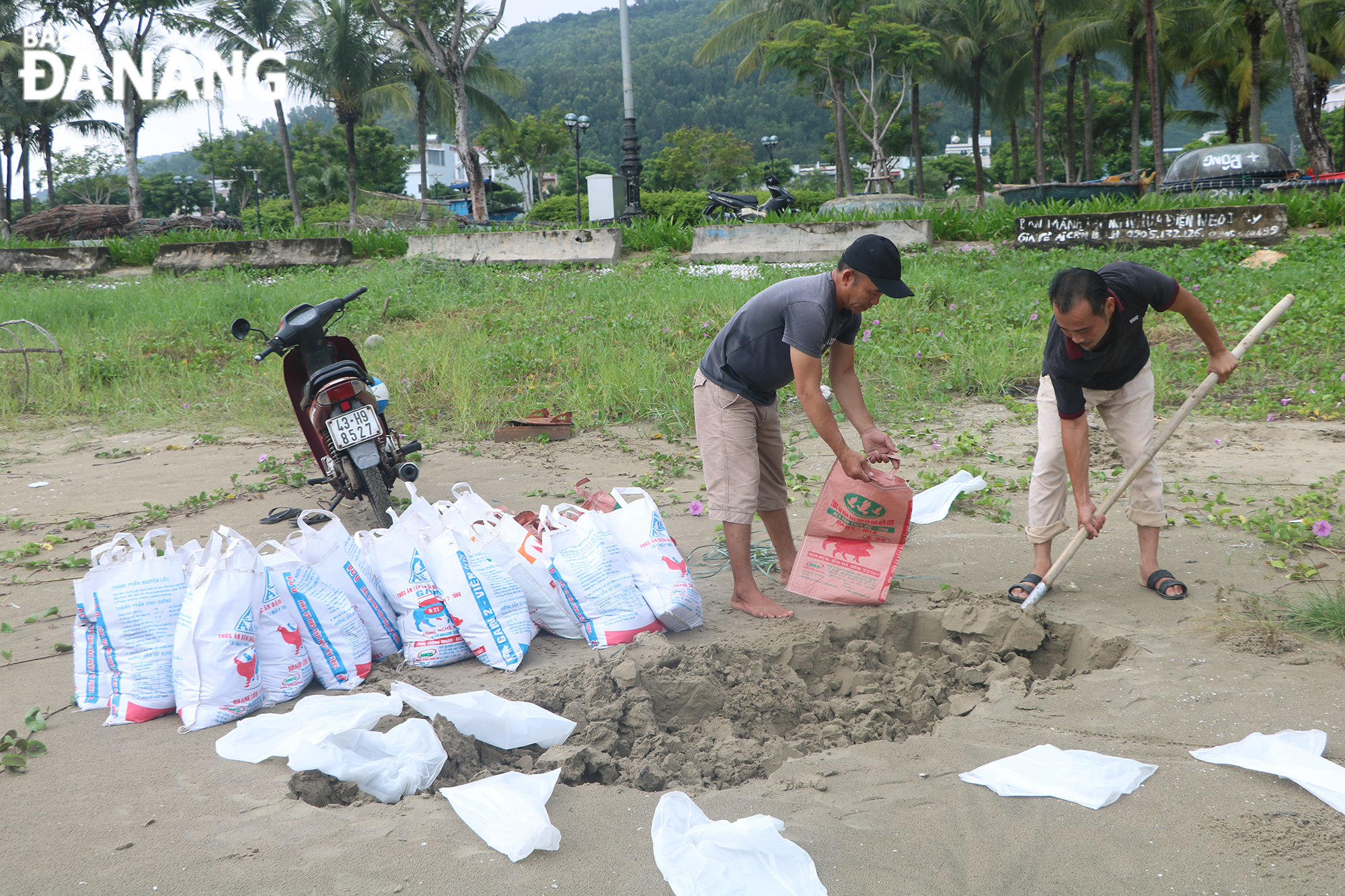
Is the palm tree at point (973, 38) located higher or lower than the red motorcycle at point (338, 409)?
higher

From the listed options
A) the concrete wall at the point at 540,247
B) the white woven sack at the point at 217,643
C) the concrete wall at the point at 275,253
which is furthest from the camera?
the concrete wall at the point at 275,253

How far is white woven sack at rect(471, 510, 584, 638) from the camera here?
305cm

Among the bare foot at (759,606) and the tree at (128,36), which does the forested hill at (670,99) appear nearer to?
the tree at (128,36)

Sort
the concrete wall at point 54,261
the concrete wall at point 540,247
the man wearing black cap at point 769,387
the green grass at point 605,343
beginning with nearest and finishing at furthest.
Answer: the man wearing black cap at point 769,387 → the green grass at point 605,343 → the concrete wall at point 540,247 → the concrete wall at point 54,261

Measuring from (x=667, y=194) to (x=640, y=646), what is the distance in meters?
29.2

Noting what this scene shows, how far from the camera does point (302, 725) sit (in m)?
2.41

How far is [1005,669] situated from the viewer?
9.33ft

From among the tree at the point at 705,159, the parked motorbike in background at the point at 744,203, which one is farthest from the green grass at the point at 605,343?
the tree at the point at 705,159

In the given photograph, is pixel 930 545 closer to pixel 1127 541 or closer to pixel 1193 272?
pixel 1127 541

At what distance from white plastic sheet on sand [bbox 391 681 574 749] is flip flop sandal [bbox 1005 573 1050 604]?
183 cm

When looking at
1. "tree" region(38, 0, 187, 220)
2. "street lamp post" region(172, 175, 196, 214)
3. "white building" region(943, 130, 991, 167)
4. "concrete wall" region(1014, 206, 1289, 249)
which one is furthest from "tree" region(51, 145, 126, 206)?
"white building" region(943, 130, 991, 167)

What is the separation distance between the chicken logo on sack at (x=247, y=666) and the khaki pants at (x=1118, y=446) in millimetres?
2798

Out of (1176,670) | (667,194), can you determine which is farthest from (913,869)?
(667,194)

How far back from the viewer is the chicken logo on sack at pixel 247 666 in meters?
2.59
